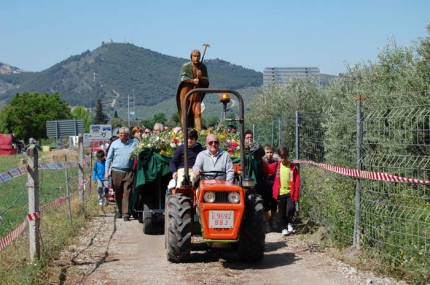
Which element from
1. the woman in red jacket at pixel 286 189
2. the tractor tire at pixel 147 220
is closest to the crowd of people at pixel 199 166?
the woman in red jacket at pixel 286 189

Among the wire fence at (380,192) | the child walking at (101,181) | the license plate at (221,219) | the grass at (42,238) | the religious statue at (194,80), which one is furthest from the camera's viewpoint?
the child walking at (101,181)

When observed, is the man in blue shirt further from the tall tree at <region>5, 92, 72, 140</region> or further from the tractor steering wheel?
the tall tree at <region>5, 92, 72, 140</region>

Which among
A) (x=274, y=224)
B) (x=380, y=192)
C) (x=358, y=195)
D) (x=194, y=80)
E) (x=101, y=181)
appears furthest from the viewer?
(x=101, y=181)

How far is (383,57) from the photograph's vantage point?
57.9 ft

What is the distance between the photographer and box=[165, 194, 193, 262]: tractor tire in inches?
351

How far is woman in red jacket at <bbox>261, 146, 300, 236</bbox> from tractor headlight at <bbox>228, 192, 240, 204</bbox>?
3.08m

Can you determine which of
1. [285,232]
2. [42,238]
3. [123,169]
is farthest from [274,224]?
[42,238]

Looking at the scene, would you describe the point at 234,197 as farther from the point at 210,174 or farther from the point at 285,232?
the point at 285,232

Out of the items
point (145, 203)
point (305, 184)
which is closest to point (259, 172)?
point (305, 184)

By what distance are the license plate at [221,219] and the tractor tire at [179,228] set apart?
449 millimetres

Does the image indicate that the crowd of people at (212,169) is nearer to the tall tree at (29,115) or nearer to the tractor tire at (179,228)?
the tractor tire at (179,228)

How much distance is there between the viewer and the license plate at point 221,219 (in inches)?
340

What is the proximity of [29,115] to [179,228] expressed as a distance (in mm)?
97639

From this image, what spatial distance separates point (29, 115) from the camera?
10188cm
